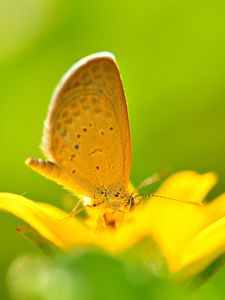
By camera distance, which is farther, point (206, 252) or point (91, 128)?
point (91, 128)

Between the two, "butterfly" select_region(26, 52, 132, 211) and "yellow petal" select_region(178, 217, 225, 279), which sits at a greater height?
"butterfly" select_region(26, 52, 132, 211)

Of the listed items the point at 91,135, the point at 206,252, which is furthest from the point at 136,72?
the point at 206,252

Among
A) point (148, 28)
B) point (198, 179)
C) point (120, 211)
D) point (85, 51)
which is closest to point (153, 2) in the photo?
point (148, 28)

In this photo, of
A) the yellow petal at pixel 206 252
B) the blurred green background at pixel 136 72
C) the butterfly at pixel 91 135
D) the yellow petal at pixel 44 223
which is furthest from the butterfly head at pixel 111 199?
the blurred green background at pixel 136 72

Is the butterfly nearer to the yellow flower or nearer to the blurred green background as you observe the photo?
the yellow flower

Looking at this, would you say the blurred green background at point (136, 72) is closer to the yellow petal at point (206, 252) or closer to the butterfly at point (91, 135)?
the butterfly at point (91, 135)

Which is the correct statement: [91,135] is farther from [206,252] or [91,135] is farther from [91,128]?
[206,252]

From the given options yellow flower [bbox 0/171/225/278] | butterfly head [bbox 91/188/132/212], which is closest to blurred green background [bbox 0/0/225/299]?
yellow flower [bbox 0/171/225/278]

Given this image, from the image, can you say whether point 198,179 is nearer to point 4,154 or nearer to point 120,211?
point 120,211
